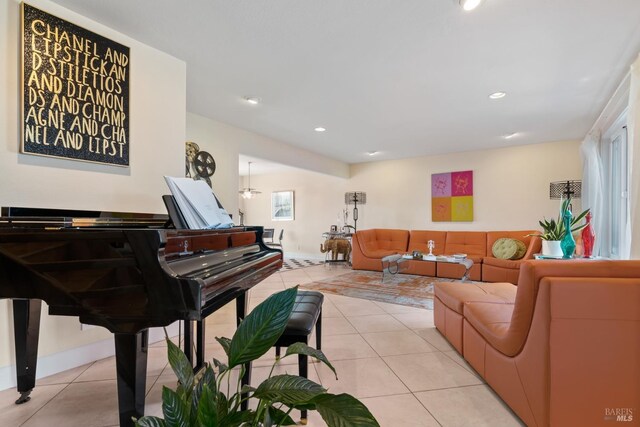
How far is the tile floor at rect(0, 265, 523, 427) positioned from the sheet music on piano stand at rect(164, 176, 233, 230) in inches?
39.6

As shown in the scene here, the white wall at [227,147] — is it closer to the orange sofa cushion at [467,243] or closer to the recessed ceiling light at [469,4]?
the recessed ceiling light at [469,4]

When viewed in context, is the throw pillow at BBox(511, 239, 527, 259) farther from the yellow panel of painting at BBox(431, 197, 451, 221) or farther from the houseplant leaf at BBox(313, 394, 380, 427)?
the houseplant leaf at BBox(313, 394, 380, 427)

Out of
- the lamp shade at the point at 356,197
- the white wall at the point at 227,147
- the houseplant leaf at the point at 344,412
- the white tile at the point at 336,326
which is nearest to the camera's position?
the houseplant leaf at the point at 344,412

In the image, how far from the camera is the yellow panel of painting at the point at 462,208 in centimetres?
591

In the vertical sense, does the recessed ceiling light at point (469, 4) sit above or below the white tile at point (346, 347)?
above

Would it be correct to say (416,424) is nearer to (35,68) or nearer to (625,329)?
(625,329)

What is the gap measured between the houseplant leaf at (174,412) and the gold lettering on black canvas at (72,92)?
74.2 inches

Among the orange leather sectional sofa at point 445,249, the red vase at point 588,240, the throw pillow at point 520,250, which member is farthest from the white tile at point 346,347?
the throw pillow at point 520,250

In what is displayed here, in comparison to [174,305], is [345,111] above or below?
above

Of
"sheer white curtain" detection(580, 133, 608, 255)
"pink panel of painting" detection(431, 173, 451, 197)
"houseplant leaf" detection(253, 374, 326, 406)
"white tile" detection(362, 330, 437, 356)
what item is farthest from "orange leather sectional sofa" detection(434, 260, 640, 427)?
"pink panel of painting" detection(431, 173, 451, 197)

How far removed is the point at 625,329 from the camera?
1182 mm

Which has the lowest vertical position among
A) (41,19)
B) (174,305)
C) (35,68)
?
(174,305)

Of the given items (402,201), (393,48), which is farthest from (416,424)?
(402,201)

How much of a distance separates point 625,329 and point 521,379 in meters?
0.47
